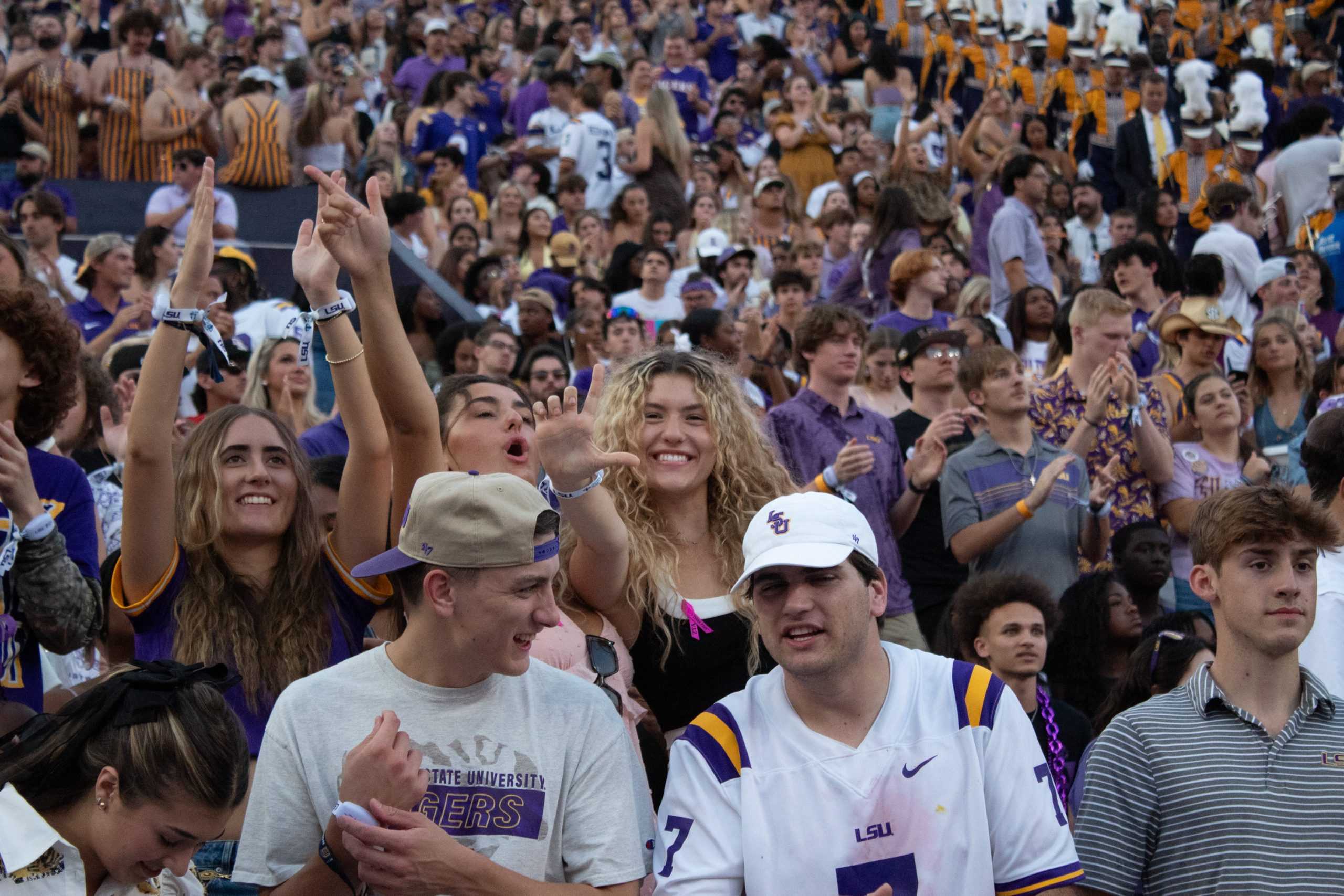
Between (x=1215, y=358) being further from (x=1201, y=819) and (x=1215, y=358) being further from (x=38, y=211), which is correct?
(x=38, y=211)

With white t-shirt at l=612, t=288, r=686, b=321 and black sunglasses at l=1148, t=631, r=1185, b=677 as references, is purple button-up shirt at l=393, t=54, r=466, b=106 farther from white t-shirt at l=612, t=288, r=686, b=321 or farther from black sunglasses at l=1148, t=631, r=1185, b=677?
black sunglasses at l=1148, t=631, r=1185, b=677

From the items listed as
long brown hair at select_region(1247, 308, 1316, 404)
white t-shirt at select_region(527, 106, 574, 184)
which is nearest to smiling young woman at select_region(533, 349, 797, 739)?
long brown hair at select_region(1247, 308, 1316, 404)

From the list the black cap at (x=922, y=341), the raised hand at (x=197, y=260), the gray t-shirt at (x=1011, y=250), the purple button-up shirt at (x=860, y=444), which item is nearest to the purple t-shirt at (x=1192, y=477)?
the black cap at (x=922, y=341)

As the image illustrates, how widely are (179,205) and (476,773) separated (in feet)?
26.3

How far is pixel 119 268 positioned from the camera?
7.90 meters

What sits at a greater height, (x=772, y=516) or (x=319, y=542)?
(x=772, y=516)

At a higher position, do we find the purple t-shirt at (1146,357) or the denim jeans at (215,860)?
the purple t-shirt at (1146,357)

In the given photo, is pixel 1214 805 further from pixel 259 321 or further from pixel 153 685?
pixel 259 321

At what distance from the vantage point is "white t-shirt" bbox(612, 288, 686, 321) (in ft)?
32.1

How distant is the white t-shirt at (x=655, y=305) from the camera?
978 cm

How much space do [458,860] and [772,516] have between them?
33.7 inches

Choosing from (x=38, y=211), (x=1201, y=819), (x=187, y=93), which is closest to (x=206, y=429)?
(x=1201, y=819)

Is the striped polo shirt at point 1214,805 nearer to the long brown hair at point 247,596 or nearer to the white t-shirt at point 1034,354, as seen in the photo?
the long brown hair at point 247,596

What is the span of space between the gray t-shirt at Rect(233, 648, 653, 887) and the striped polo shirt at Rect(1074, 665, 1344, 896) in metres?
0.98
